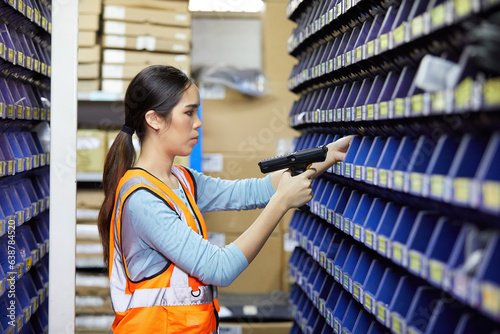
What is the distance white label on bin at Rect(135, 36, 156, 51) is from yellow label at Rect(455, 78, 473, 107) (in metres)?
3.49

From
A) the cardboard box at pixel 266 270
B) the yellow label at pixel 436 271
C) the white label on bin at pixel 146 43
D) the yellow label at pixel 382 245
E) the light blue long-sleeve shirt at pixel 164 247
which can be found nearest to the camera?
the yellow label at pixel 436 271

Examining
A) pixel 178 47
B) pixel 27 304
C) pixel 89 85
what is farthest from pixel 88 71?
pixel 27 304

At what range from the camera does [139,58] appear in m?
4.65

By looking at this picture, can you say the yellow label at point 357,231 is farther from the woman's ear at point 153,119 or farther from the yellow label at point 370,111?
the woman's ear at point 153,119

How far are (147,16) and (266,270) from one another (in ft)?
7.33

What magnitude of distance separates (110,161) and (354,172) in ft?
3.25

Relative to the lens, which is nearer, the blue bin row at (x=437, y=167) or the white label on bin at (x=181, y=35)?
the blue bin row at (x=437, y=167)

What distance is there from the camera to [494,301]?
1.28 meters

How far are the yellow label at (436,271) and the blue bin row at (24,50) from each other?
6.97ft

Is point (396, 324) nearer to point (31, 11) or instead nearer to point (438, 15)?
point (438, 15)

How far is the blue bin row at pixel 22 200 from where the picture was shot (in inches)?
114

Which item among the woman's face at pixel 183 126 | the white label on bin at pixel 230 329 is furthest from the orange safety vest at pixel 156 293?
the white label on bin at pixel 230 329

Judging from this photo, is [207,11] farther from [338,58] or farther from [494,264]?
[494,264]

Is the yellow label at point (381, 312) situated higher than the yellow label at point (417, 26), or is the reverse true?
the yellow label at point (417, 26)
